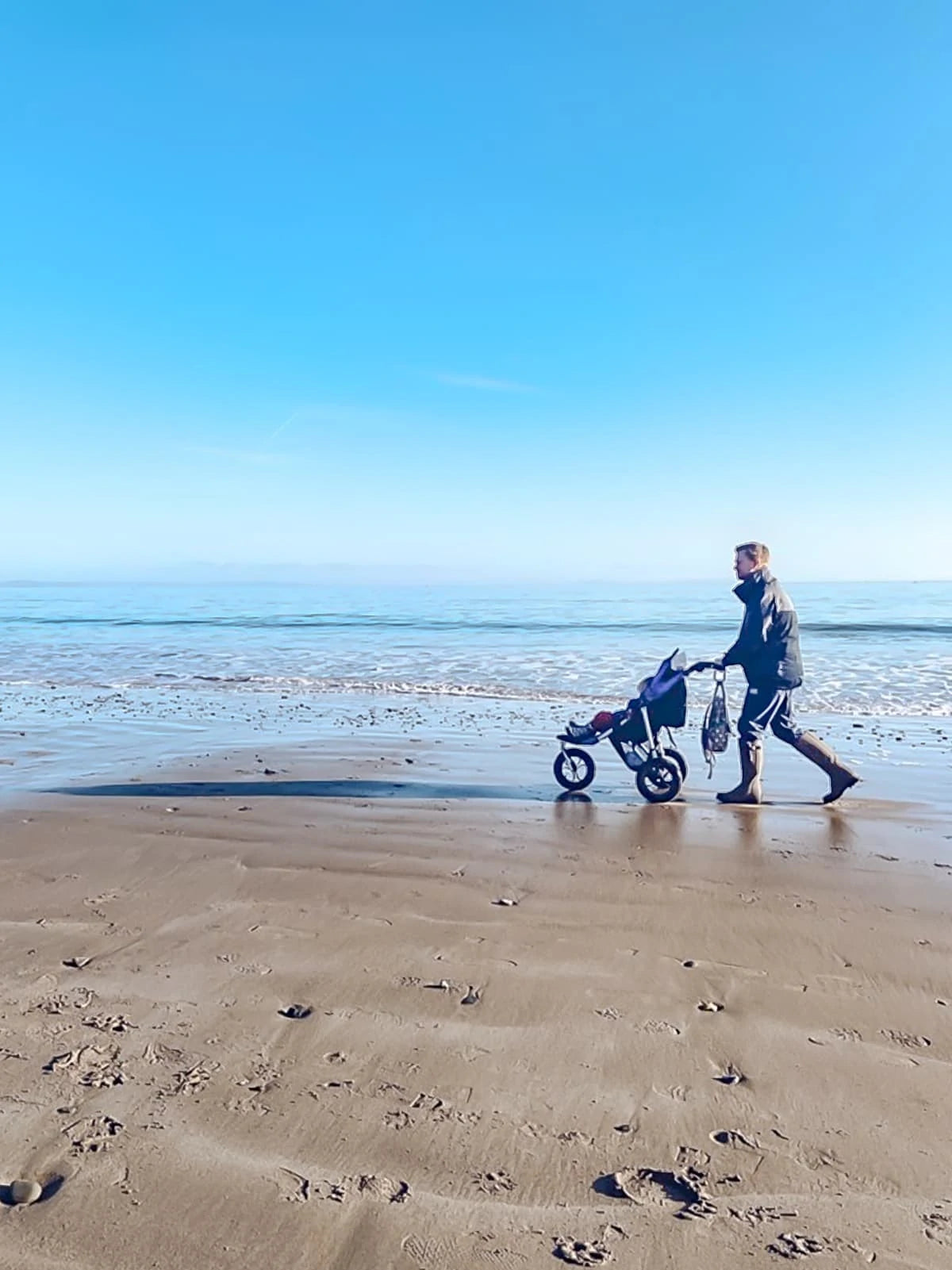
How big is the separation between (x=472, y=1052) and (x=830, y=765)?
4.89 meters

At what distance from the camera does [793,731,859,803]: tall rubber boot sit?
692 cm

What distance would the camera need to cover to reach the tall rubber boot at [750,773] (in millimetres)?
7117

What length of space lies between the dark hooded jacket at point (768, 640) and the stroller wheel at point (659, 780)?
1.01 metres

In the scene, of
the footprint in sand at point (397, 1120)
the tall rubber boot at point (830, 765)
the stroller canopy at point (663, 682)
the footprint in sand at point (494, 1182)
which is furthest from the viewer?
the stroller canopy at point (663, 682)

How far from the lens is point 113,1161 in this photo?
96.0 inches

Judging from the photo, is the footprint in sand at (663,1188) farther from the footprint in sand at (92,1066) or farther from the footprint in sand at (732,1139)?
the footprint in sand at (92,1066)

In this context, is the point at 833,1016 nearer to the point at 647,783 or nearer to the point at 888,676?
the point at 647,783

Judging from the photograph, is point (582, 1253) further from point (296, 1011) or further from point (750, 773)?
point (750, 773)

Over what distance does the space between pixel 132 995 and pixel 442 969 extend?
1330 mm

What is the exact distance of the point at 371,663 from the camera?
18656mm

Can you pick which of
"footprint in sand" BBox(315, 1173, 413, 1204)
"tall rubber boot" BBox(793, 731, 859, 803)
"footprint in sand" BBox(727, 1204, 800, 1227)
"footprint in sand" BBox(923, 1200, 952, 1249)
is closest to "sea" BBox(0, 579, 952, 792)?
"tall rubber boot" BBox(793, 731, 859, 803)

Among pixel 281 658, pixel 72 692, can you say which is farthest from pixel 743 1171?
pixel 281 658

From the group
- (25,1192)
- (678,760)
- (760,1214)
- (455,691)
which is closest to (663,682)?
(678,760)

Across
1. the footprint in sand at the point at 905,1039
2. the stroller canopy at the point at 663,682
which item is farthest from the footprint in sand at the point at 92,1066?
the stroller canopy at the point at 663,682
